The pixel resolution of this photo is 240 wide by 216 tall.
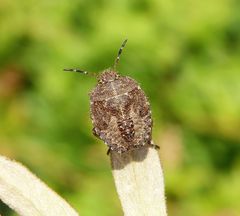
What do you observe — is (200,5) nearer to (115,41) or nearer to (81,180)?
(115,41)

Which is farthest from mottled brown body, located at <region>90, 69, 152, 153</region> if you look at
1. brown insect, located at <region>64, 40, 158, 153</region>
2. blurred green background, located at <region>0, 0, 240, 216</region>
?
blurred green background, located at <region>0, 0, 240, 216</region>

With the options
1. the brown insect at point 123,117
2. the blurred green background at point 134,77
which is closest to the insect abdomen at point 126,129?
the brown insect at point 123,117

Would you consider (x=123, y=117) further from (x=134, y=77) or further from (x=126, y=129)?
(x=134, y=77)

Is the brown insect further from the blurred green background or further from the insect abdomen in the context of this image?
the blurred green background

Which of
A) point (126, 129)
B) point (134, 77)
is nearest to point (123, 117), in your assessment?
point (126, 129)

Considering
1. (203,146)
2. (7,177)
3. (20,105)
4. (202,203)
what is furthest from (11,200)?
(20,105)

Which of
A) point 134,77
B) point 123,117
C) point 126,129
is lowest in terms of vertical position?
point 126,129

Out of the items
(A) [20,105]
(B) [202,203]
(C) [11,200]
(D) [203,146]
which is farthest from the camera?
(A) [20,105]
